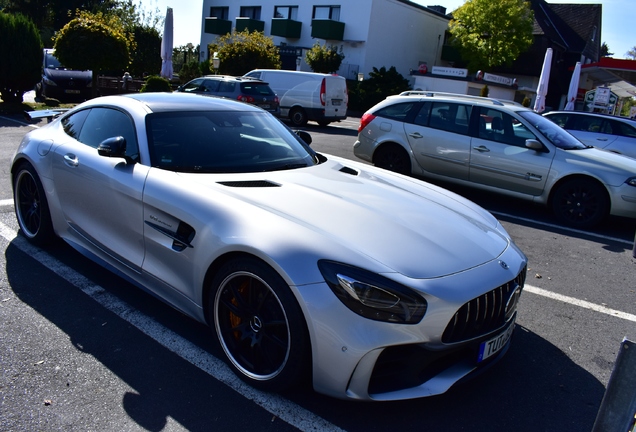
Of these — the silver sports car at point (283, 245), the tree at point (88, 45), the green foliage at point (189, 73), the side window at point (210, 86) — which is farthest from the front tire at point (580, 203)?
the green foliage at point (189, 73)

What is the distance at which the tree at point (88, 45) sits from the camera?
16.1 m

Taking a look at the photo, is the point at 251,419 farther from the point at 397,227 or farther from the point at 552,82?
the point at 552,82

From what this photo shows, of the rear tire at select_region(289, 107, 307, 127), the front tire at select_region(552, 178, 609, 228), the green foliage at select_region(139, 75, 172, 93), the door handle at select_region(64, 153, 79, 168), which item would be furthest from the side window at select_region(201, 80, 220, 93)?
the door handle at select_region(64, 153, 79, 168)

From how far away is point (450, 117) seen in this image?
8.48 metres

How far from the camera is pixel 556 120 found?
39.3 feet

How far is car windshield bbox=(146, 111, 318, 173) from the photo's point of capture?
12.2ft

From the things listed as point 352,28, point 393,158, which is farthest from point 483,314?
point 352,28

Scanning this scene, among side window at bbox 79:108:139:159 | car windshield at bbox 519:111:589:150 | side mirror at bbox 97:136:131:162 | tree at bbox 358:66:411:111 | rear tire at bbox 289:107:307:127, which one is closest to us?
side mirror at bbox 97:136:131:162

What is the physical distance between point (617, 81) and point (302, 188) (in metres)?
35.4

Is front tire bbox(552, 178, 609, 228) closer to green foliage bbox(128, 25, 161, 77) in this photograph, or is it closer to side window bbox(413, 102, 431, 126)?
side window bbox(413, 102, 431, 126)

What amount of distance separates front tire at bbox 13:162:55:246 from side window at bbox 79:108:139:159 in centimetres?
64

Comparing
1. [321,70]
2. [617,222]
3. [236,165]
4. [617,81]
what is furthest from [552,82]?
[236,165]

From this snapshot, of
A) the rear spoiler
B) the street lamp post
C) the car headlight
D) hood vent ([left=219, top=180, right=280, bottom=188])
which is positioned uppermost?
the street lamp post

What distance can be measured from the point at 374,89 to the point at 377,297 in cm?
3100
